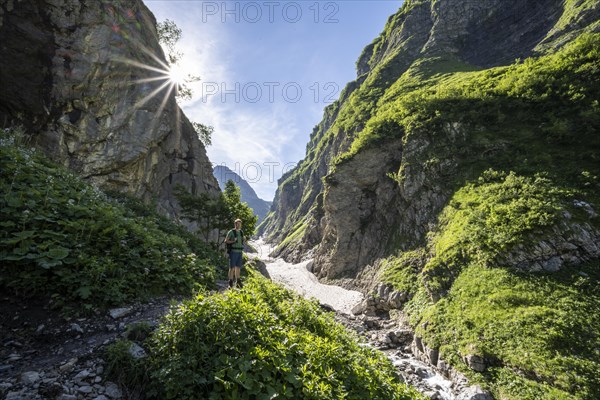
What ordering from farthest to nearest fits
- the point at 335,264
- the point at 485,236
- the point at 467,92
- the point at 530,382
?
the point at 335,264 < the point at 467,92 < the point at 485,236 < the point at 530,382

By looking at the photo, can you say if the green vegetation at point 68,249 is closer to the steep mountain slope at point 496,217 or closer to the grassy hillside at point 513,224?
the grassy hillside at point 513,224

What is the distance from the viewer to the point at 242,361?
5.27 meters

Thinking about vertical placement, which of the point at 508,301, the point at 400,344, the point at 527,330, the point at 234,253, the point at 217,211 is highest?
the point at 217,211

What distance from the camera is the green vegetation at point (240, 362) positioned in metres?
4.92

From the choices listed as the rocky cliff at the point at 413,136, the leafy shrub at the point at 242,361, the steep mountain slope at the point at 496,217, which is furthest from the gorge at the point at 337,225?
the rocky cliff at the point at 413,136

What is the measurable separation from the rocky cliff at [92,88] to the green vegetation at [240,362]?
94.9 ft

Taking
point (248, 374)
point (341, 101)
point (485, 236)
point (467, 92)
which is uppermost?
point (341, 101)

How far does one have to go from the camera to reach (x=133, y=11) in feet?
126

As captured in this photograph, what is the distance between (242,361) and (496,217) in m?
23.1

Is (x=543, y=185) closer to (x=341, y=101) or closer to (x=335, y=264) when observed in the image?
(x=335, y=264)

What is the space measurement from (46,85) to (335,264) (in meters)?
42.2

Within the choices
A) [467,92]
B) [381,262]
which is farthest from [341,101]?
[381,262]

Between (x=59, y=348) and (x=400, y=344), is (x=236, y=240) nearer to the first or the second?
(x=59, y=348)

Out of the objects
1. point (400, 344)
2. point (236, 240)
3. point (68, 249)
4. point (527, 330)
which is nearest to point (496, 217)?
point (527, 330)
